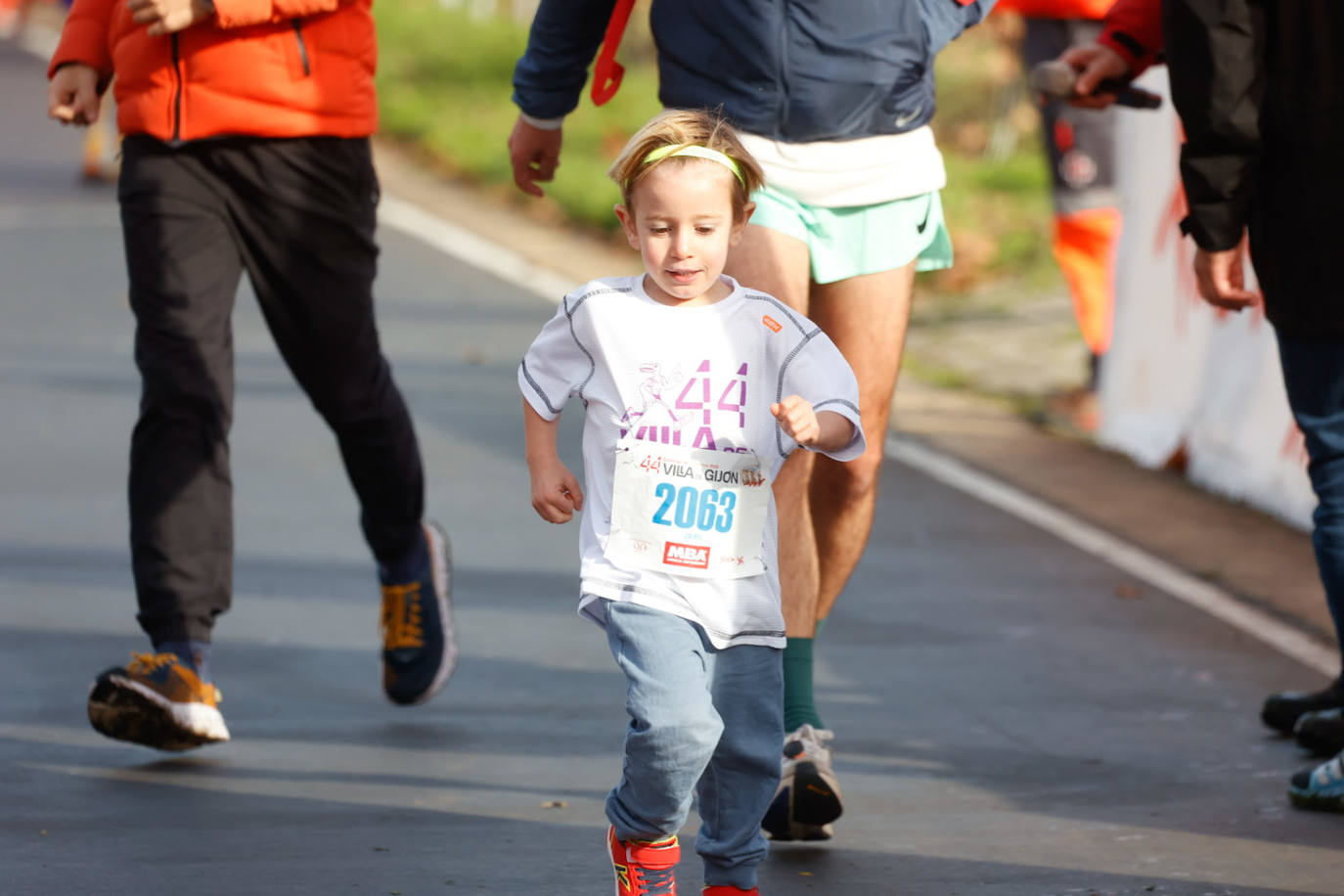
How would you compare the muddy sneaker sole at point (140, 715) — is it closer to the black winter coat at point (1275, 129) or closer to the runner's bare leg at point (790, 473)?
the runner's bare leg at point (790, 473)

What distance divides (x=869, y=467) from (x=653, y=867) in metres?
1.17

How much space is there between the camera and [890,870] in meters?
3.73

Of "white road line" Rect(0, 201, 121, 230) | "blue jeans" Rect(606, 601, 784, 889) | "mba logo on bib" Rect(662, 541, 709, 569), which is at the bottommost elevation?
"white road line" Rect(0, 201, 121, 230)

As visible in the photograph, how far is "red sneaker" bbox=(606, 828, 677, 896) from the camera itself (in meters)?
3.20

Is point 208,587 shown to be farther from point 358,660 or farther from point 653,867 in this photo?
point 653,867

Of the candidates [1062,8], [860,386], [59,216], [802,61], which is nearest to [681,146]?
[802,61]

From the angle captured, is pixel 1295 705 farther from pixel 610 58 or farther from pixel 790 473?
pixel 610 58

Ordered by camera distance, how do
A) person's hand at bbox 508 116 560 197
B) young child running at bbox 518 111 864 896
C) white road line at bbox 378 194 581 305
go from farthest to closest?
white road line at bbox 378 194 581 305
person's hand at bbox 508 116 560 197
young child running at bbox 518 111 864 896

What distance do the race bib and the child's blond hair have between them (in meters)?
0.37

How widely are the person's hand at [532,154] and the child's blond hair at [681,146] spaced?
1.02 m

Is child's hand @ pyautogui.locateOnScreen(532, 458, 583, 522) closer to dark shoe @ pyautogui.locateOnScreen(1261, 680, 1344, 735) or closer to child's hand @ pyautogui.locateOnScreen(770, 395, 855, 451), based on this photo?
child's hand @ pyautogui.locateOnScreen(770, 395, 855, 451)

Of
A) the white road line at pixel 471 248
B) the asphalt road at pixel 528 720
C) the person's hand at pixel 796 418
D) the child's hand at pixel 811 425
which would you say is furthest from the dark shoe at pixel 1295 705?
the white road line at pixel 471 248

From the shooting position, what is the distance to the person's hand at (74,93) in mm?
4512

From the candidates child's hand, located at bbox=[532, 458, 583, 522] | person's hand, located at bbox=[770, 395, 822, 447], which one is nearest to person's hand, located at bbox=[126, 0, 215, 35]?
child's hand, located at bbox=[532, 458, 583, 522]
